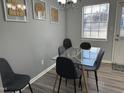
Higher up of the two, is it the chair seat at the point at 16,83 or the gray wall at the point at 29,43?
the gray wall at the point at 29,43

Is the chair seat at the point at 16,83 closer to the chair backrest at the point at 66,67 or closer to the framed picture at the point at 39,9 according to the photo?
the chair backrest at the point at 66,67

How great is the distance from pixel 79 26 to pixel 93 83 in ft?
7.67

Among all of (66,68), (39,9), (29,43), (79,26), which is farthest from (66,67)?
(79,26)

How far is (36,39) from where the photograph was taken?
2756 millimetres

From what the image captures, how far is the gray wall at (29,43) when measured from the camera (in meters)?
1.98

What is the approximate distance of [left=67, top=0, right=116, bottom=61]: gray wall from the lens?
361cm

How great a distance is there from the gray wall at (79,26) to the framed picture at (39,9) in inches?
63.0

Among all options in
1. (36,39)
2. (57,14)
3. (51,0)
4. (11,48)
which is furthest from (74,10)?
(11,48)

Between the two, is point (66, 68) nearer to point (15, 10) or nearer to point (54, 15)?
point (15, 10)

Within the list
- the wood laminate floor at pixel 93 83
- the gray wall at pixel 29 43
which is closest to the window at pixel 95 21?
the gray wall at pixel 29 43

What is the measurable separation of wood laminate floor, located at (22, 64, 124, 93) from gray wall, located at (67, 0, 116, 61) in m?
1.00

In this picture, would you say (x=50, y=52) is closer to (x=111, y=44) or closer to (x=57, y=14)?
(x=57, y=14)

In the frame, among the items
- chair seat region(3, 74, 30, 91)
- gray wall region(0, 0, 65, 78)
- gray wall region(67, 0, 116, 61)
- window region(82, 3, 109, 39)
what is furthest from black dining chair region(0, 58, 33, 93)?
window region(82, 3, 109, 39)

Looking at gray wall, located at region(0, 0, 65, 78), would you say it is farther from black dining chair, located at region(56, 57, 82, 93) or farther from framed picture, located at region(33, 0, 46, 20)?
black dining chair, located at region(56, 57, 82, 93)
